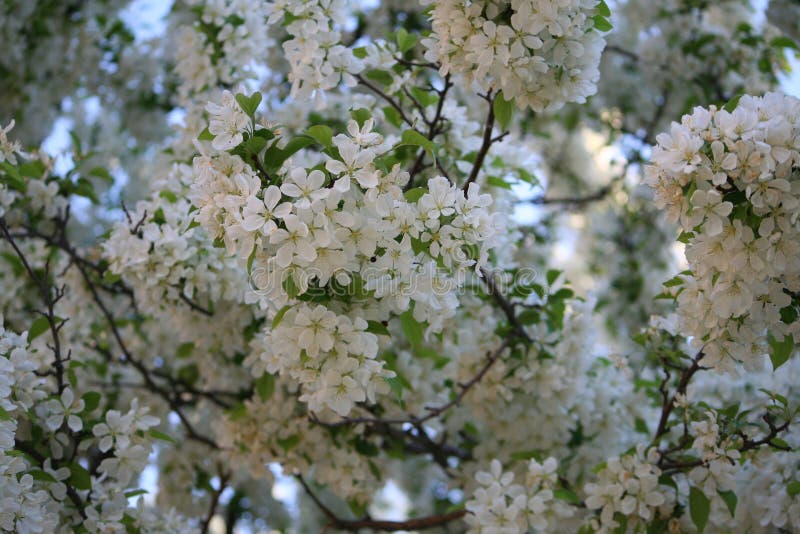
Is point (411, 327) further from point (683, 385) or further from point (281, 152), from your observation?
point (683, 385)

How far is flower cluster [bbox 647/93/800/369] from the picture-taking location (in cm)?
201

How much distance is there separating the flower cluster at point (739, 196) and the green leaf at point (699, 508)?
69cm

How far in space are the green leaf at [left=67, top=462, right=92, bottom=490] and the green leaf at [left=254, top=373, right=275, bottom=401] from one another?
725 millimetres

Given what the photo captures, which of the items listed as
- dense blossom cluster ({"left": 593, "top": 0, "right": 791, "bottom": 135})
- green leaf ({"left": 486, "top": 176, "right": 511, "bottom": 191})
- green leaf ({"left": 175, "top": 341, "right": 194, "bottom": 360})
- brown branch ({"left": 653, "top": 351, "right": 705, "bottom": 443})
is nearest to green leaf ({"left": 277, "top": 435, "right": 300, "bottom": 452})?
green leaf ({"left": 175, "top": 341, "right": 194, "bottom": 360})

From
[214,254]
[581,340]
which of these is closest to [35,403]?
[214,254]

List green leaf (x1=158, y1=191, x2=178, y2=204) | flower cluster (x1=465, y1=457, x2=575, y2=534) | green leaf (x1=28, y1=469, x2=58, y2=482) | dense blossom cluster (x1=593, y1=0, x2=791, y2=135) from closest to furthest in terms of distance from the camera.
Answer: green leaf (x1=28, y1=469, x2=58, y2=482) → flower cluster (x1=465, y1=457, x2=575, y2=534) → green leaf (x1=158, y1=191, x2=178, y2=204) → dense blossom cluster (x1=593, y1=0, x2=791, y2=135)

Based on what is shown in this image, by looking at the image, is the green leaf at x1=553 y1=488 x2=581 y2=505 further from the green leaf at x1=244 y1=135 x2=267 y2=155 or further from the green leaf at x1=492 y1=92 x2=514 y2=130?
the green leaf at x1=244 y1=135 x2=267 y2=155

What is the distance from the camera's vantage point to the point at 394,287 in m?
2.13

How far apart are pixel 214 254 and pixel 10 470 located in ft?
3.36

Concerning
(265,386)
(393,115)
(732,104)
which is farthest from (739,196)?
(265,386)

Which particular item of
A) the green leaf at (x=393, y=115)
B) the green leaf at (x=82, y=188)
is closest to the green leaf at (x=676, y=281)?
the green leaf at (x=393, y=115)

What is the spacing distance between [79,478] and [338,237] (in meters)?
1.28

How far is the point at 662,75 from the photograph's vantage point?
514 cm

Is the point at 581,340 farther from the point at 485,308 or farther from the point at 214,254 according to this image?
the point at 214,254
